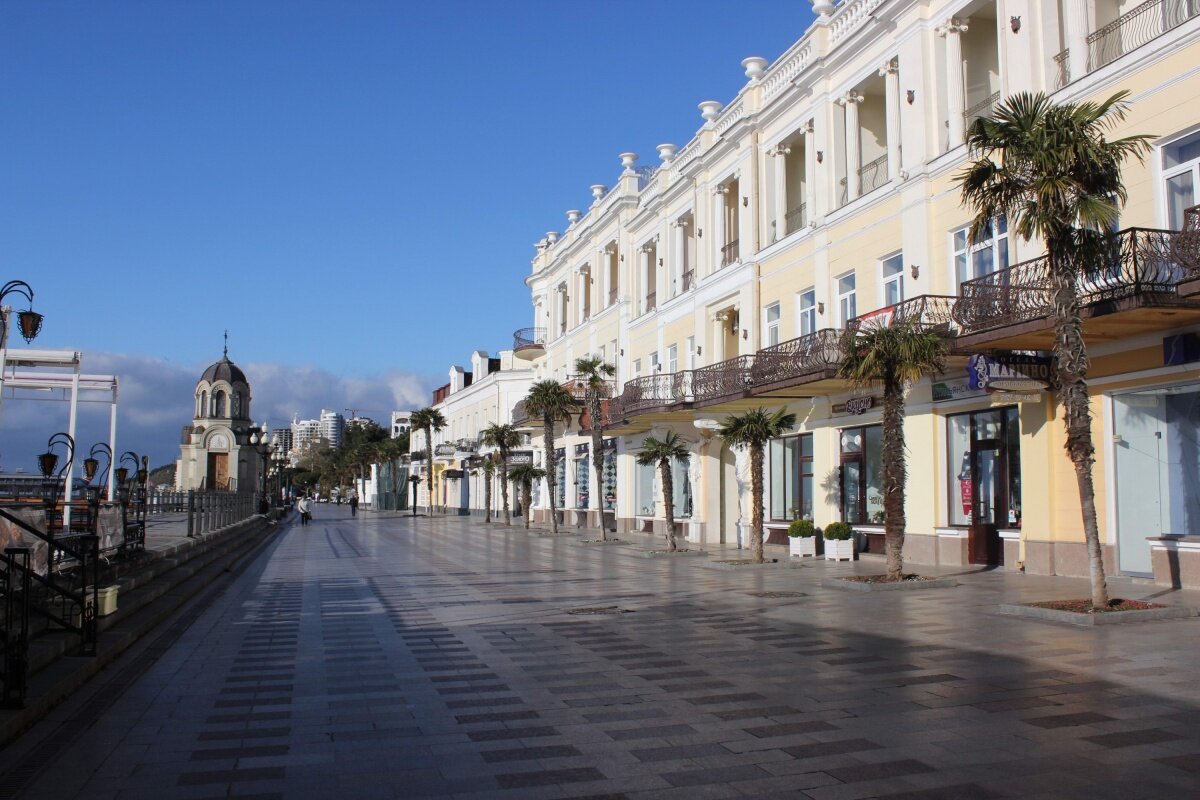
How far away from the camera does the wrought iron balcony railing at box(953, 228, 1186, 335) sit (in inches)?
559

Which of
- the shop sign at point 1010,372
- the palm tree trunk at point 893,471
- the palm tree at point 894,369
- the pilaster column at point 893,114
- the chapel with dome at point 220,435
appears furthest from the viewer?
the chapel with dome at point 220,435

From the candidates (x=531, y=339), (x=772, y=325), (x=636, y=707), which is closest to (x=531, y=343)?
(x=531, y=339)

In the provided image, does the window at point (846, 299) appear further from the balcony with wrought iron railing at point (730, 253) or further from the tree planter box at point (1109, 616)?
the tree planter box at point (1109, 616)

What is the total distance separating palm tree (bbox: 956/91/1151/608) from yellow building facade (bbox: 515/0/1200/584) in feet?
4.98

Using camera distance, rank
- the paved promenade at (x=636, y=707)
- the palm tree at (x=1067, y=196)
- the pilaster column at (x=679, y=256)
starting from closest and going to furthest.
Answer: the paved promenade at (x=636, y=707), the palm tree at (x=1067, y=196), the pilaster column at (x=679, y=256)

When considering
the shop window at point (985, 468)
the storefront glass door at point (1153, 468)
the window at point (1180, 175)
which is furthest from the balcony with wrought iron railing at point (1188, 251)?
the shop window at point (985, 468)

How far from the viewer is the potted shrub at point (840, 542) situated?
76.0ft

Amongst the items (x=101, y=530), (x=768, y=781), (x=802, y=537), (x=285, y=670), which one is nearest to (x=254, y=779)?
(x=768, y=781)

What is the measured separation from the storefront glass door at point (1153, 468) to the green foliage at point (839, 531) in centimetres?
713

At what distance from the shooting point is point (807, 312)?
89.6 ft

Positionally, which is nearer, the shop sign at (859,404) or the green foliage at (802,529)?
the shop sign at (859,404)

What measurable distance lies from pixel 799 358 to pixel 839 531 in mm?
4280

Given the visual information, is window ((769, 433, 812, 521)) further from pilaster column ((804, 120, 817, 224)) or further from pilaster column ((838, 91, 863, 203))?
pilaster column ((838, 91, 863, 203))

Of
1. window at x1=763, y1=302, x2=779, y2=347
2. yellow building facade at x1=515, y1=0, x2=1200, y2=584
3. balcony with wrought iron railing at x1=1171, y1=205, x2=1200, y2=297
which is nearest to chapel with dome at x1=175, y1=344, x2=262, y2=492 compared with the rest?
yellow building facade at x1=515, y1=0, x2=1200, y2=584
